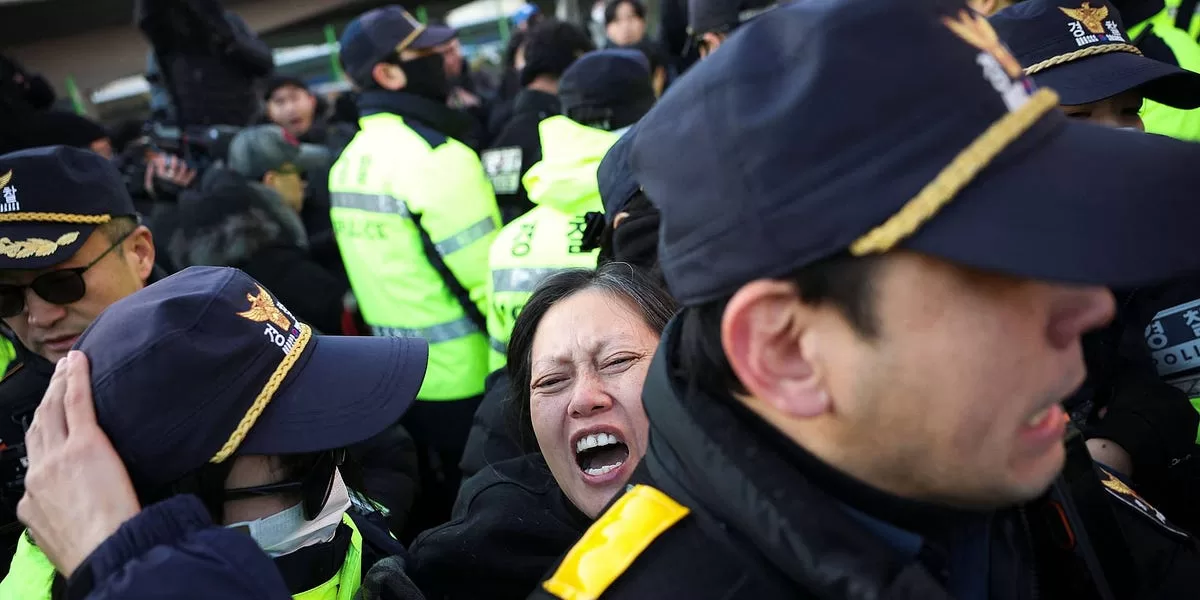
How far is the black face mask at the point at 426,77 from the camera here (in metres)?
4.31

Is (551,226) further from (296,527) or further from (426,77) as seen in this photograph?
(296,527)

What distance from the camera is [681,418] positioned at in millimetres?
1168

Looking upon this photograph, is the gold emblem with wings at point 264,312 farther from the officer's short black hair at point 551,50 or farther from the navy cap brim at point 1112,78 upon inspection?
the officer's short black hair at point 551,50

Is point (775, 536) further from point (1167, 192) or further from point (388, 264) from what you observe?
point (388, 264)

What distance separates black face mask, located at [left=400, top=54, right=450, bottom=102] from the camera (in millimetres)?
4309

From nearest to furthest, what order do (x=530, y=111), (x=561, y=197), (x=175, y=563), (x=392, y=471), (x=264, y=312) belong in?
(x=175, y=563), (x=264, y=312), (x=392, y=471), (x=561, y=197), (x=530, y=111)

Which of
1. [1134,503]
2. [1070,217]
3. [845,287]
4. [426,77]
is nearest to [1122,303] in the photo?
[1134,503]

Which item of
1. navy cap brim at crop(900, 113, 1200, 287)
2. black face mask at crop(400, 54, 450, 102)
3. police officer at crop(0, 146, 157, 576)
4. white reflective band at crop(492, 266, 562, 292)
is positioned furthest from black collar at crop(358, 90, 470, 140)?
navy cap brim at crop(900, 113, 1200, 287)

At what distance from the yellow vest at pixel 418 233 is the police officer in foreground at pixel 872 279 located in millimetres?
2789

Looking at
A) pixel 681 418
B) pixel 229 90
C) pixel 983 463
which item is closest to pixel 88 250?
pixel 681 418

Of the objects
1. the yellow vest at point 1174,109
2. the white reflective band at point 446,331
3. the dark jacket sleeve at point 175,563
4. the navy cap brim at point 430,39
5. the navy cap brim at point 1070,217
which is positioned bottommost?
the white reflective band at point 446,331

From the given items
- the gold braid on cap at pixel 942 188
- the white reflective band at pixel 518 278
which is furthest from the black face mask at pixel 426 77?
the gold braid on cap at pixel 942 188

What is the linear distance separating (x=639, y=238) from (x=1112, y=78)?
1359 millimetres

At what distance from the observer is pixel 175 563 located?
130cm
